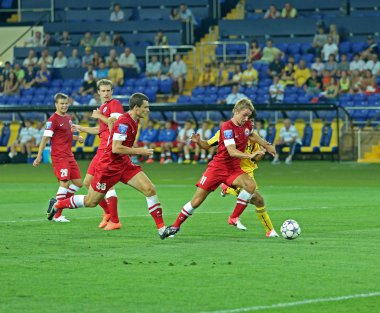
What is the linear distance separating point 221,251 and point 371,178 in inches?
670

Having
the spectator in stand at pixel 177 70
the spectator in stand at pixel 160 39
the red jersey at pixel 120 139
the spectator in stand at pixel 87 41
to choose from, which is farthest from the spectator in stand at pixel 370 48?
the red jersey at pixel 120 139

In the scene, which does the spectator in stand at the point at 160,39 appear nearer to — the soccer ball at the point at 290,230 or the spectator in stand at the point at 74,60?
the spectator in stand at the point at 74,60

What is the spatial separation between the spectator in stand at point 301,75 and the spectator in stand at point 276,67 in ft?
2.53

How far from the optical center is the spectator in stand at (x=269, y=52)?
1677 inches

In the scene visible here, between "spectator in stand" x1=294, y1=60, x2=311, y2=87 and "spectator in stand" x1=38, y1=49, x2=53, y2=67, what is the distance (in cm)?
1064

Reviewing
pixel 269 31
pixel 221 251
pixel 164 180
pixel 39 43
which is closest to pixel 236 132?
pixel 221 251

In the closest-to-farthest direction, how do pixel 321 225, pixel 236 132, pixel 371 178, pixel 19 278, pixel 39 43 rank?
pixel 19 278
pixel 236 132
pixel 321 225
pixel 371 178
pixel 39 43

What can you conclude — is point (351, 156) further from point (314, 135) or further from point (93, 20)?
point (93, 20)

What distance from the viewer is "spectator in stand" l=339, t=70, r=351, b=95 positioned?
131ft

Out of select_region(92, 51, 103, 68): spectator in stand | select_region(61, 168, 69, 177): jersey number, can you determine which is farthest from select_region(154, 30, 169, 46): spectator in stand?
select_region(61, 168, 69, 177): jersey number

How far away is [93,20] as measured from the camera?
49.0 metres

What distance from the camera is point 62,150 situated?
19.1m

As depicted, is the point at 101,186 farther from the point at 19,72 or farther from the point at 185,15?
the point at 19,72

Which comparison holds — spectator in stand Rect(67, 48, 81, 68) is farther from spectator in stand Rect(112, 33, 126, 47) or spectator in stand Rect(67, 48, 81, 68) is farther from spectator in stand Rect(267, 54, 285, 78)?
spectator in stand Rect(267, 54, 285, 78)
